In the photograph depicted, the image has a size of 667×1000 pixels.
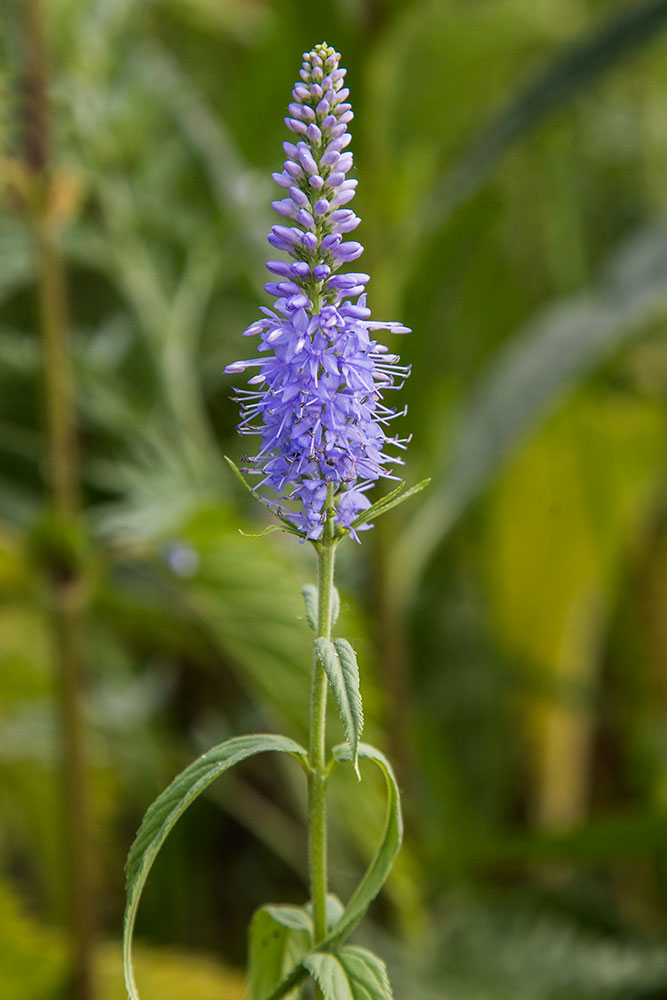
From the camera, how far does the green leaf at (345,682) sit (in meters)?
0.27

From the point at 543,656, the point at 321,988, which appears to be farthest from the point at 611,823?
the point at 321,988

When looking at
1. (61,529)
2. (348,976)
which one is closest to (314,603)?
(348,976)

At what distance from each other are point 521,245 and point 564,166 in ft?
0.63

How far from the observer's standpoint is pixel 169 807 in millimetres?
306

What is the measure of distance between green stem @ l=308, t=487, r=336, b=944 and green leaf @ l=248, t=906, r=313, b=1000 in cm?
3

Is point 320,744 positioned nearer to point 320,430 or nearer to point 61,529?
point 320,430

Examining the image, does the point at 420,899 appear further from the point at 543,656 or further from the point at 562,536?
the point at 562,536

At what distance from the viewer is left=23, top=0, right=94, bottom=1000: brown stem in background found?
0.60 meters

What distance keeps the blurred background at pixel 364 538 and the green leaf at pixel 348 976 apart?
261mm

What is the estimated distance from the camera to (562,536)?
1070 mm

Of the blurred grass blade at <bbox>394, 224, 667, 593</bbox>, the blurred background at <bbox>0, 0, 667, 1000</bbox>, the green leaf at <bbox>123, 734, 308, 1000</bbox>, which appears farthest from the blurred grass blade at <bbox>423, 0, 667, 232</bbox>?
the green leaf at <bbox>123, 734, 308, 1000</bbox>

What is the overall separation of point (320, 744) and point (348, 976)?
76 mm

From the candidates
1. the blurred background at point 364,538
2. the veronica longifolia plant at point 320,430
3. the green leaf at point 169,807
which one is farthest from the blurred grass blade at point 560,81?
Result: the green leaf at point 169,807

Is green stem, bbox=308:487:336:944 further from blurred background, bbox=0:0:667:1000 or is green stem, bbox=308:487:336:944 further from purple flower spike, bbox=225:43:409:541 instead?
blurred background, bbox=0:0:667:1000
